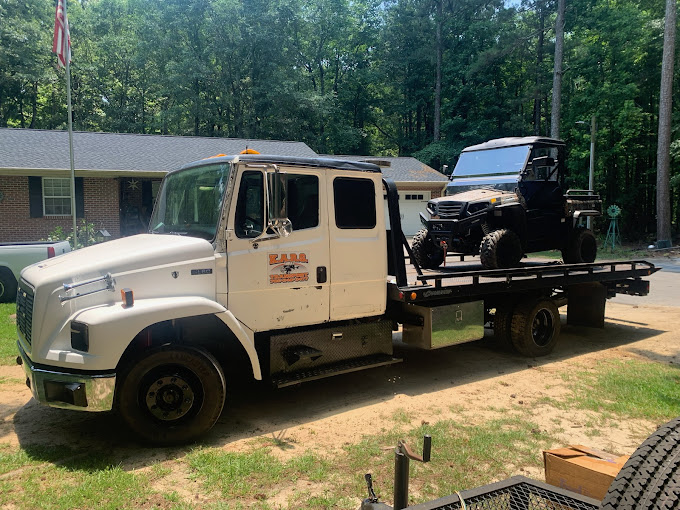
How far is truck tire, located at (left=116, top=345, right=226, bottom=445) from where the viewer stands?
4156 mm

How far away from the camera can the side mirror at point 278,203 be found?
454 cm

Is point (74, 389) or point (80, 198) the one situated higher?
point (80, 198)

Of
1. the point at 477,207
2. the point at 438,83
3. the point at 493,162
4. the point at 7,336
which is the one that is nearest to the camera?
the point at 477,207

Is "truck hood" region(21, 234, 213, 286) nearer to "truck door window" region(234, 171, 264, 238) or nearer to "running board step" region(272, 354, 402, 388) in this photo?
"truck door window" region(234, 171, 264, 238)

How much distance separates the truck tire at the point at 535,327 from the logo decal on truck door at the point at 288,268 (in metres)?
3.47

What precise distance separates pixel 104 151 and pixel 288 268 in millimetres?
16829

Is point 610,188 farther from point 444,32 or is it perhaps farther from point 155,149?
point 155,149

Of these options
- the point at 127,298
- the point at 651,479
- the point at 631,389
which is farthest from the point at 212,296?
the point at 631,389

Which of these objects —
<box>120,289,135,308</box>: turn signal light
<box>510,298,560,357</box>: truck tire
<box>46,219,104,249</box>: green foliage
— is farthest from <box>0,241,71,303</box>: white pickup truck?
<box>510,298,560,357</box>: truck tire

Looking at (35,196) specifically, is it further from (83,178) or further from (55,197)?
(83,178)

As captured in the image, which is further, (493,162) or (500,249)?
(493,162)

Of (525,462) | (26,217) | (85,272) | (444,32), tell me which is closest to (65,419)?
(85,272)

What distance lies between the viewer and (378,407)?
5.31 m

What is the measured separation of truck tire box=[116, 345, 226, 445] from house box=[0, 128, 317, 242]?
13.1 metres
